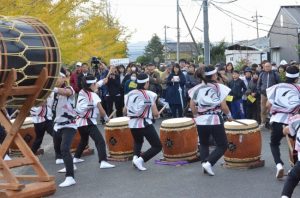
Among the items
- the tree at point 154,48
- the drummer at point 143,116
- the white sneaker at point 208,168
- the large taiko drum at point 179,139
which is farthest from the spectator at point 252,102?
the tree at point 154,48

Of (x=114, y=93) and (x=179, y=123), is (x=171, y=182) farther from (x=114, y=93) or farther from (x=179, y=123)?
(x=114, y=93)

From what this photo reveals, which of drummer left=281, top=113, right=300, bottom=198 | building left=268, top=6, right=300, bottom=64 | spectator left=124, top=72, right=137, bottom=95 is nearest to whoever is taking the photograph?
drummer left=281, top=113, right=300, bottom=198

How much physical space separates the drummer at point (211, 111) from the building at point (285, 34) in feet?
117

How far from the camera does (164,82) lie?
14.8 m

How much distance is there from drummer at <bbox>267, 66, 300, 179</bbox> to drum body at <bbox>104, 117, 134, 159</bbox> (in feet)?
9.61

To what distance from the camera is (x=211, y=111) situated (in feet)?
24.4

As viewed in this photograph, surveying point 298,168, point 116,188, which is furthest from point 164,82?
point 298,168

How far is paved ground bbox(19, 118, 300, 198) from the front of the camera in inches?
255

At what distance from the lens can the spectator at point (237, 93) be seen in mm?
12852

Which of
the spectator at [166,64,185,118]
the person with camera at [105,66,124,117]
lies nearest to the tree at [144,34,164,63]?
the person with camera at [105,66,124,117]

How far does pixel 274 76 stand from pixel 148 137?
4937 mm

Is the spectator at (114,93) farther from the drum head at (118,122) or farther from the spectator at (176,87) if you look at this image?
the drum head at (118,122)

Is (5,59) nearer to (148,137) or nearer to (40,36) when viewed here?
(40,36)

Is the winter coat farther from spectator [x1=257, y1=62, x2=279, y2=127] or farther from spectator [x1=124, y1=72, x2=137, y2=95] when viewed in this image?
spectator [x1=257, y1=62, x2=279, y2=127]
